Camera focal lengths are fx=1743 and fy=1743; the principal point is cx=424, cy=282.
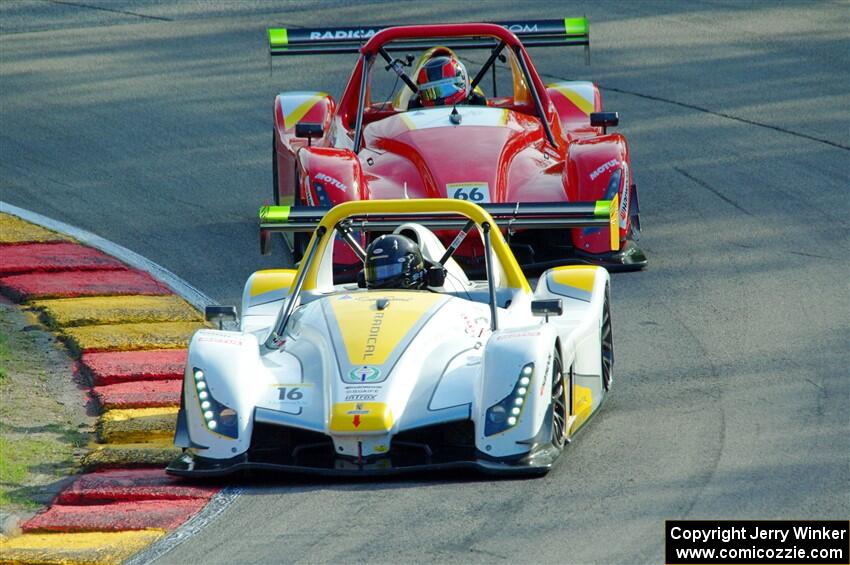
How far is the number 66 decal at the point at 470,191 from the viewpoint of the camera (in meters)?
12.1

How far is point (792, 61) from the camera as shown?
62.3 ft

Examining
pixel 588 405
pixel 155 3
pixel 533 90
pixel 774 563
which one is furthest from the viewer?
pixel 155 3

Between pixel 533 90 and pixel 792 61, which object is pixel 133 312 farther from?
pixel 792 61

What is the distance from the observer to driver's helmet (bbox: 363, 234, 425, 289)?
955 centimetres

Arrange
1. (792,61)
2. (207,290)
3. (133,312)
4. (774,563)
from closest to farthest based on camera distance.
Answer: (774,563)
(133,312)
(207,290)
(792,61)

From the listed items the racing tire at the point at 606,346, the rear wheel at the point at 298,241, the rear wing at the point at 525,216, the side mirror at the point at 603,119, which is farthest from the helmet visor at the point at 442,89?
the racing tire at the point at 606,346

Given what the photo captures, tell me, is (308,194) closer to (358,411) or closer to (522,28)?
(522,28)

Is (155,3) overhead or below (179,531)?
overhead

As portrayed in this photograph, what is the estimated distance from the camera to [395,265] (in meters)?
9.55

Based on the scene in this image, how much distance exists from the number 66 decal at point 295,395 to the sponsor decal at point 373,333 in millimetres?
338

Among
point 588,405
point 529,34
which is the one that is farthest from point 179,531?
point 529,34

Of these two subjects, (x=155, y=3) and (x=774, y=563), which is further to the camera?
(x=155, y=3)

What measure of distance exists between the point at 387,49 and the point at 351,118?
626 millimetres

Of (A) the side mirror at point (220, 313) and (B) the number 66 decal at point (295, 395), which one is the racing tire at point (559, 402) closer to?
(B) the number 66 decal at point (295, 395)
